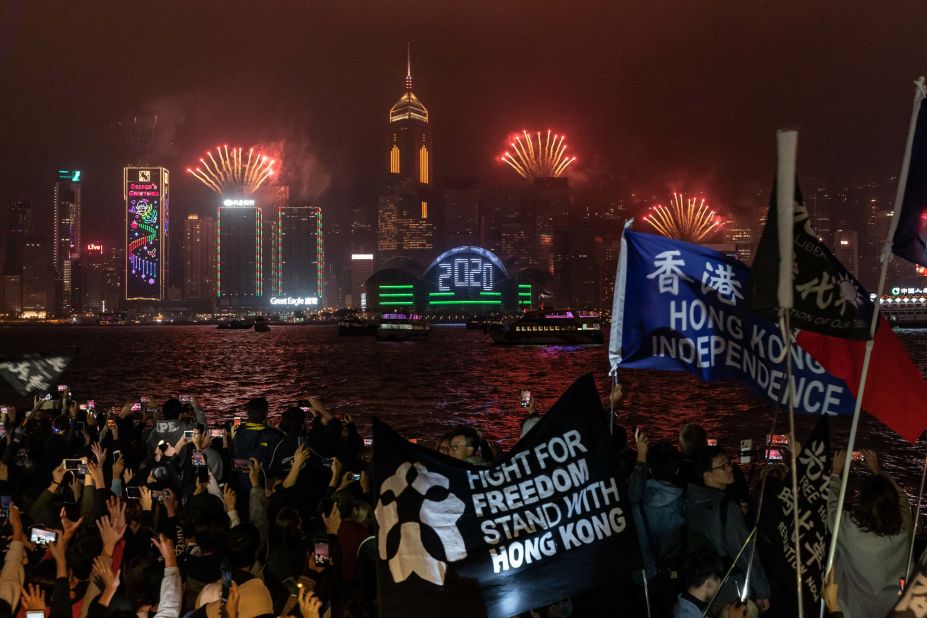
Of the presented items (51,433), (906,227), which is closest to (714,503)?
(906,227)

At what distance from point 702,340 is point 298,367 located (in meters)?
62.2

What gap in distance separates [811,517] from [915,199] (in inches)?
90.9

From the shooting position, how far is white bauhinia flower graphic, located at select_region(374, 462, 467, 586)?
4.79 meters

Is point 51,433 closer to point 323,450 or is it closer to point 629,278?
point 323,450

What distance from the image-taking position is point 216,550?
5.77m

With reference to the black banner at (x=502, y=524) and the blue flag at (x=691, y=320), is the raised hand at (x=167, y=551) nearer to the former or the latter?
the black banner at (x=502, y=524)

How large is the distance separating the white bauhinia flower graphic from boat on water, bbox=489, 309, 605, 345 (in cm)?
10597

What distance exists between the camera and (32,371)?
8.12 metres

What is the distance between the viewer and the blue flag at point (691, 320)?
6242 millimetres

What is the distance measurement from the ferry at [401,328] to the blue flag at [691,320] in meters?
114

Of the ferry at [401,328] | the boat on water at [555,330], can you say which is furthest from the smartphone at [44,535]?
the ferry at [401,328]

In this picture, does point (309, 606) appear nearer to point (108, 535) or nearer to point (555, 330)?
point (108, 535)

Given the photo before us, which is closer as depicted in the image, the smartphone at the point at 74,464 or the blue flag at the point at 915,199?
the blue flag at the point at 915,199

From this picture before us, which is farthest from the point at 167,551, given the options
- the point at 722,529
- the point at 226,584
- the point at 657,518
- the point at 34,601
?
the point at 722,529
